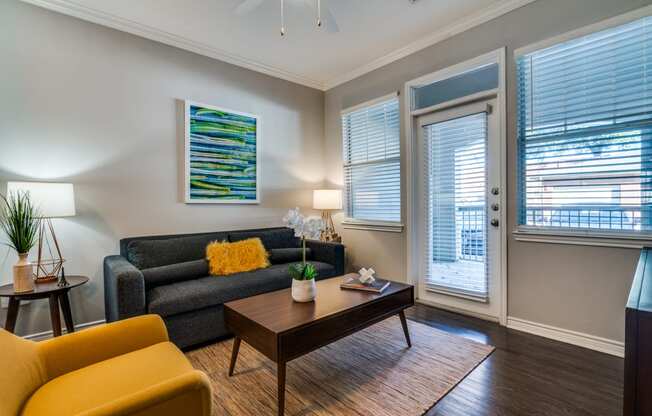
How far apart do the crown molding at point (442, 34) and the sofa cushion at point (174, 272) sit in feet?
9.71

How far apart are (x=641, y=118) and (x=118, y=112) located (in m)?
4.14

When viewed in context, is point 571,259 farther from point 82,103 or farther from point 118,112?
point 82,103

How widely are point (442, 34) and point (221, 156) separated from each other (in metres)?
2.64

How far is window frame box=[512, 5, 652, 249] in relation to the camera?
2.06m

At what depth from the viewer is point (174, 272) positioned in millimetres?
2574

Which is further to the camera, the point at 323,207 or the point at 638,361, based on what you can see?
the point at 323,207

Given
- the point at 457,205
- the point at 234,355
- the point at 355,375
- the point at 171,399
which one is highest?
the point at 457,205

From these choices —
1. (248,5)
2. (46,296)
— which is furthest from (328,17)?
(46,296)

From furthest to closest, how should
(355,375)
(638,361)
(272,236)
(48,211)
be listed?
(272,236), (48,211), (355,375), (638,361)

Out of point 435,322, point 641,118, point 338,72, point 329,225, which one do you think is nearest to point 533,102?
point 641,118

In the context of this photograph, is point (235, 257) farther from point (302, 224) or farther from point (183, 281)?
point (302, 224)

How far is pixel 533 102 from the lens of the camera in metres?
2.52

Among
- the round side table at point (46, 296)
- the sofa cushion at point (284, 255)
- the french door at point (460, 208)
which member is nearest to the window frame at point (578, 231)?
the french door at point (460, 208)

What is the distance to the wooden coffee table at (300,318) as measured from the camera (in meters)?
1.54
